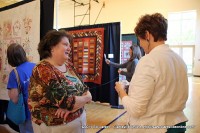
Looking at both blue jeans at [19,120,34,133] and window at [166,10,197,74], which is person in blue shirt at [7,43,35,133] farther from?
window at [166,10,197,74]

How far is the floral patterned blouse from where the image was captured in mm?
1192

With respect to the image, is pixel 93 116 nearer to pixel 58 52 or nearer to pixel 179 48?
pixel 58 52

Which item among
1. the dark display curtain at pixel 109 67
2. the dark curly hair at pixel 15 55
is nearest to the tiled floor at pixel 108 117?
the dark display curtain at pixel 109 67

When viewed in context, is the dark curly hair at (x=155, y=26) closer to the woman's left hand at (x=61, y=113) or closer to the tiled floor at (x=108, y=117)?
the woman's left hand at (x=61, y=113)

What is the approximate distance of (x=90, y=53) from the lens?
4.74 metres

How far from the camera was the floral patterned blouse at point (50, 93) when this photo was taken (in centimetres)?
119

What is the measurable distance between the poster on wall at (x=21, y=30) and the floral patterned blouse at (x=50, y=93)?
1.02 metres

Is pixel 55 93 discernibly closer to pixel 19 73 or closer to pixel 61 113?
pixel 61 113

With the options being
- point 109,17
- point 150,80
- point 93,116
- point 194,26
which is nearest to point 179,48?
point 194,26

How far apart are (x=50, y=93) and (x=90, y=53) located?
3.58 meters

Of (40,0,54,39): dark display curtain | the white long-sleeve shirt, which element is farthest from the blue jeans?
the white long-sleeve shirt

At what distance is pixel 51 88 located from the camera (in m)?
1.19

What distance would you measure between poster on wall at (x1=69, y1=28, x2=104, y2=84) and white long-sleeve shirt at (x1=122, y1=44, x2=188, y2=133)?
3550mm

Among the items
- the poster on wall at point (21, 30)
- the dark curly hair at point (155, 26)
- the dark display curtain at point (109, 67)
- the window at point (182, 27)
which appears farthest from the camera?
the window at point (182, 27)
